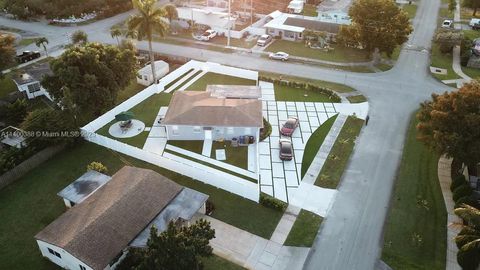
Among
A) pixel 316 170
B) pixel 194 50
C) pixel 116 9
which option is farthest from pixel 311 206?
pixel 116 9

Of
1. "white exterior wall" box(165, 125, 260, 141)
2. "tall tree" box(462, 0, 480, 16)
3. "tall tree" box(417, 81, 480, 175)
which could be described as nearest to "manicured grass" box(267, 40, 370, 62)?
"white exterior wall" box(165, 125, 260, 141)

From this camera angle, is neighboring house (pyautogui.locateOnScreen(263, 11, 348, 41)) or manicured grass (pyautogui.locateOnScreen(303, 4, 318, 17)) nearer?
neighboring house (pyautogui.locateOnScreen(263, 11, 348, 41))

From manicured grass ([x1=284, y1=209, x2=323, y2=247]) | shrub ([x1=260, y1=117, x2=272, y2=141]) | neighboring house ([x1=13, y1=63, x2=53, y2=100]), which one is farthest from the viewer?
neighboring house ([x1=13, y1=63, x2=53, y2=100])

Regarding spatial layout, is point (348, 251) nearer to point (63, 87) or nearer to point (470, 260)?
point (470, 260)

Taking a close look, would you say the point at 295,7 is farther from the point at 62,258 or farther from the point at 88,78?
the point at 62,258

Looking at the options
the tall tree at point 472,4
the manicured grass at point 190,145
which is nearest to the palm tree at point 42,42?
the manicured grass at point 190,145

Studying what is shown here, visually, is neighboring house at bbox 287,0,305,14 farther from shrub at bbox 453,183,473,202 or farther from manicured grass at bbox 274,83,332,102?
shrub at bbox 453,183,473,202
